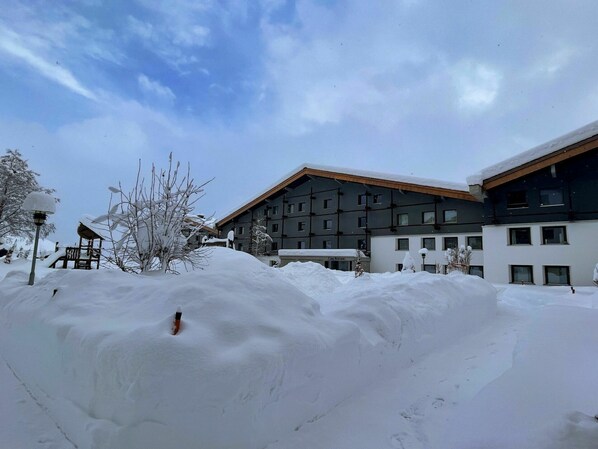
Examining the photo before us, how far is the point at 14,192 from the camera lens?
82.6ft

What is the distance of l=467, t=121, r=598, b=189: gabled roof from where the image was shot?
16356 millimetres

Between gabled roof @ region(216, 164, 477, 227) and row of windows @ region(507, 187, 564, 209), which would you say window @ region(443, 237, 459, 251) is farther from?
row of windows @ region(507, 187, 564, 209)

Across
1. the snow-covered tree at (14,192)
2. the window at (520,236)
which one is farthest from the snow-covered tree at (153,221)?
the snow-covered tree at (14,192)

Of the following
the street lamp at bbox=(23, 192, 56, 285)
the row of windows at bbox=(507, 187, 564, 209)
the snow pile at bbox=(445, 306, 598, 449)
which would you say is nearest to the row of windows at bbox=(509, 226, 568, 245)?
the row of windows at bbox=(507, 187, 564, 209)

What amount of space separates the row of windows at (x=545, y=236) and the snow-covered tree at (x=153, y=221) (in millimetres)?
19820

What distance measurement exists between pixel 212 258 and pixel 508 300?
34.2 feet

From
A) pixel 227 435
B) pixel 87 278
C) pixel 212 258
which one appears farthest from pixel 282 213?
pixel 227 435

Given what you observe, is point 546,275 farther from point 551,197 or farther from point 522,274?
point 551,197

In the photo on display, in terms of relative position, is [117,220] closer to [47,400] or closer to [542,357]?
[47,400]

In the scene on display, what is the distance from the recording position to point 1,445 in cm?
271

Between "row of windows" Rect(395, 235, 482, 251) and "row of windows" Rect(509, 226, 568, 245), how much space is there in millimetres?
2613

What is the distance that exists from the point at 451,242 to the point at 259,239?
59.6ft

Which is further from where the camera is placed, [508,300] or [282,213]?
[282,213]

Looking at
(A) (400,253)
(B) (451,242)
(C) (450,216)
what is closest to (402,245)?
(A) (400,253)
